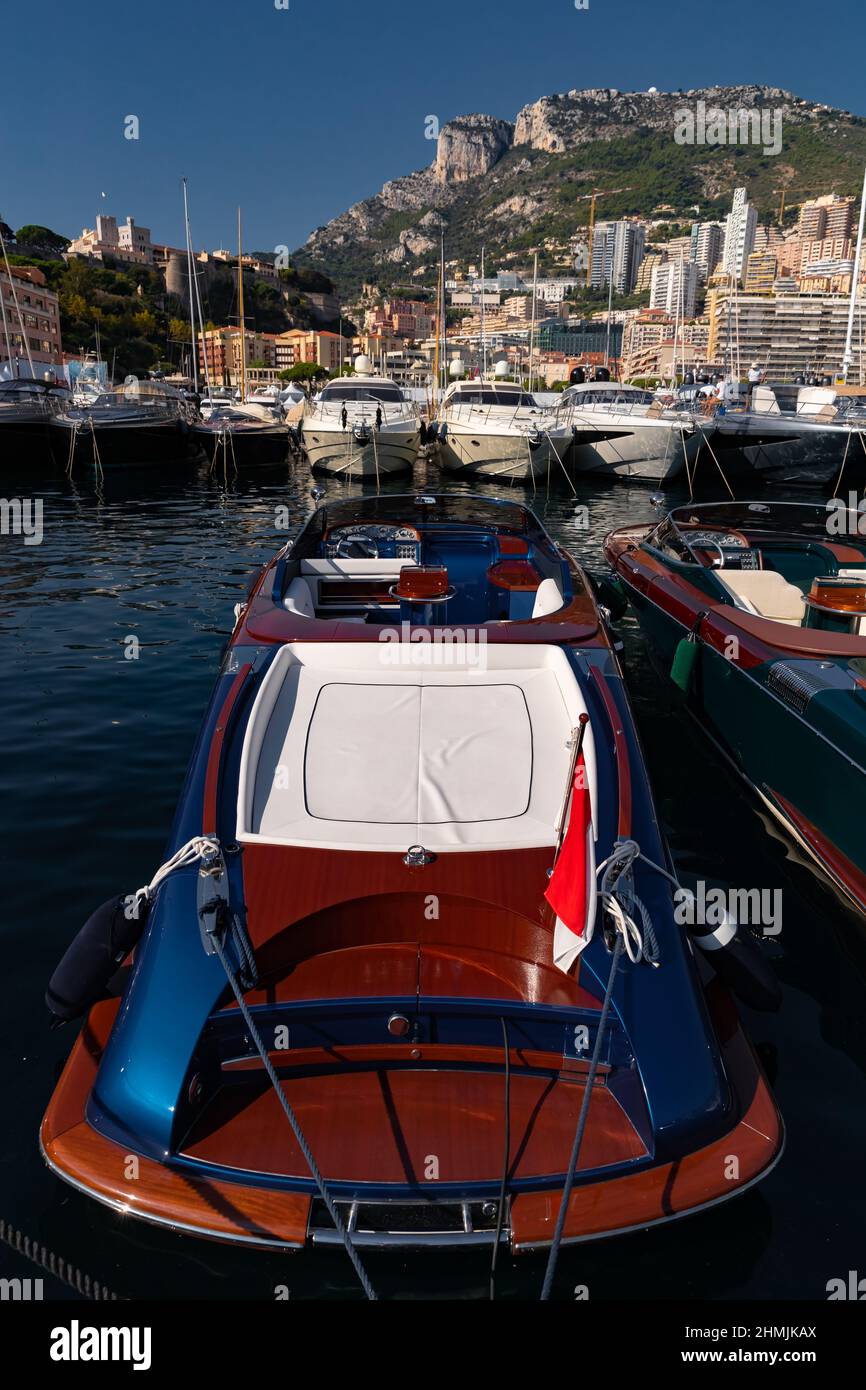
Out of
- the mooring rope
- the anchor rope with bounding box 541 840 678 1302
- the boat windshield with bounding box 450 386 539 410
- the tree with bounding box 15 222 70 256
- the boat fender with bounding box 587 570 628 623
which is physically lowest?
the mooring rope

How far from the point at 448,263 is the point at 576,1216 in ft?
692

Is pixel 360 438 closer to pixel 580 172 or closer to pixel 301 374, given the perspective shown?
pixel 301 374

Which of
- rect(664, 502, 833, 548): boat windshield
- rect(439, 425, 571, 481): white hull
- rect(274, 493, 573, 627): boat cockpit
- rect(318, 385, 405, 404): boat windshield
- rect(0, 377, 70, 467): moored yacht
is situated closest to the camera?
rect(274, 493, 573, 627): boat cockpit

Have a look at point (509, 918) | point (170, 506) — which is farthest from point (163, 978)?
point (170, 506)

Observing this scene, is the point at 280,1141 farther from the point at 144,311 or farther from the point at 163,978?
the point at 144,311

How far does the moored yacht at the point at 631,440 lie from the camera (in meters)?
23.1

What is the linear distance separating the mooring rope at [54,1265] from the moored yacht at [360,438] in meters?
22.2

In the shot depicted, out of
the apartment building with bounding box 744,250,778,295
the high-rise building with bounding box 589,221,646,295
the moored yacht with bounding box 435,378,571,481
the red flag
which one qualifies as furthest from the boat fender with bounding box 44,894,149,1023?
the high-rise building with bounding box 589,221,646,295

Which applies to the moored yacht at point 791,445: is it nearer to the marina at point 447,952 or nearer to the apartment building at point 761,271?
the marina at point 447,952

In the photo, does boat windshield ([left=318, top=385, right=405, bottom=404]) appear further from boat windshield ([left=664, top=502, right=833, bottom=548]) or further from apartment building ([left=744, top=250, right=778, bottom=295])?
apartment building ([left=744, top=250, right=778, bottom=295])

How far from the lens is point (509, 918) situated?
3.06 m

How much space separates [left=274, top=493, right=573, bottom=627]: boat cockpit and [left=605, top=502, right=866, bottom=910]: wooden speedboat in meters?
1.32

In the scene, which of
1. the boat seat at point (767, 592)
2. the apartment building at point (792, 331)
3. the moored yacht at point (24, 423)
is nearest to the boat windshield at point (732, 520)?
the boat seat at point (767, 592)

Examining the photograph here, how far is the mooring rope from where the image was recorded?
239 cm
